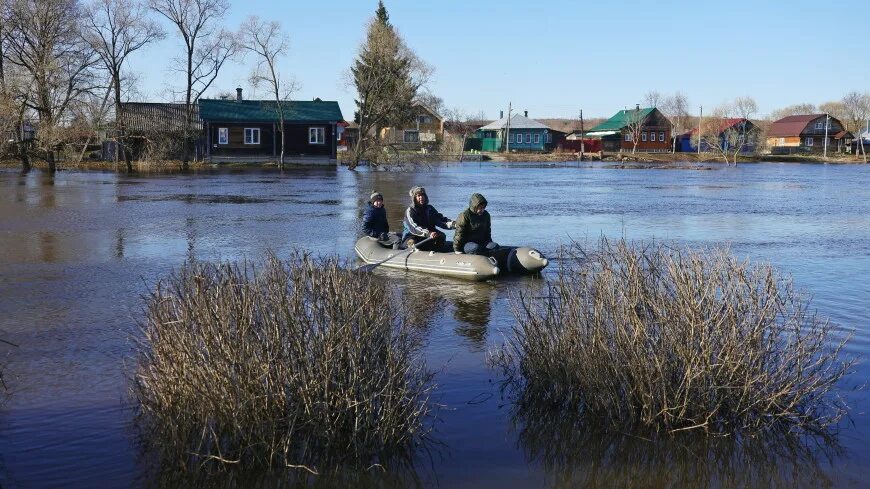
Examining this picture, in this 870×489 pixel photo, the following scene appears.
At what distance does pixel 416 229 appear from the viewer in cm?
1577

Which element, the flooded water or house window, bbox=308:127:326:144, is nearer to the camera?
the flooded water

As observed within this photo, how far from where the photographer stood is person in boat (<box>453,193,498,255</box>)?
48.8ft

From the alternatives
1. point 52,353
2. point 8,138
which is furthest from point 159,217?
point 8,138

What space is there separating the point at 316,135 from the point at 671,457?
187 ft

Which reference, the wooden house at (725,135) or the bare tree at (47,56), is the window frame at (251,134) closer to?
the bare tree at (47,56)

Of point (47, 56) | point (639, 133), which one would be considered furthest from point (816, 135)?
point (47, 56)

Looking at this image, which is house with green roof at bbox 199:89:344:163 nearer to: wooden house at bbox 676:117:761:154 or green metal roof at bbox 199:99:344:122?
green metal roof at bbox 199:99:344:122

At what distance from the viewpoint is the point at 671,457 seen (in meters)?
7.21

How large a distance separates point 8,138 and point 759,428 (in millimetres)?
48359

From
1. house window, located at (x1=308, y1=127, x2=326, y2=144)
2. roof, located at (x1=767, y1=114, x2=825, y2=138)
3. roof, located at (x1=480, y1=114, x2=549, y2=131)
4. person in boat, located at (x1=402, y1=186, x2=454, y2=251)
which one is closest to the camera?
person in boat, located at (x1=402, y1=186, x2=454, y2=251)

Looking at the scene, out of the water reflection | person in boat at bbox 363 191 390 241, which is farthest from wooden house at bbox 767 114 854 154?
the water reflection

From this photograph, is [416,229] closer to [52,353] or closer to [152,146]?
[52,353]

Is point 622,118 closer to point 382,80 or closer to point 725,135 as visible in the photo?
point 725,135

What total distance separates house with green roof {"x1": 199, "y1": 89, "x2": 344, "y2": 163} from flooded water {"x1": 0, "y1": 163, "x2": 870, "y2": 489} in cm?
2484
